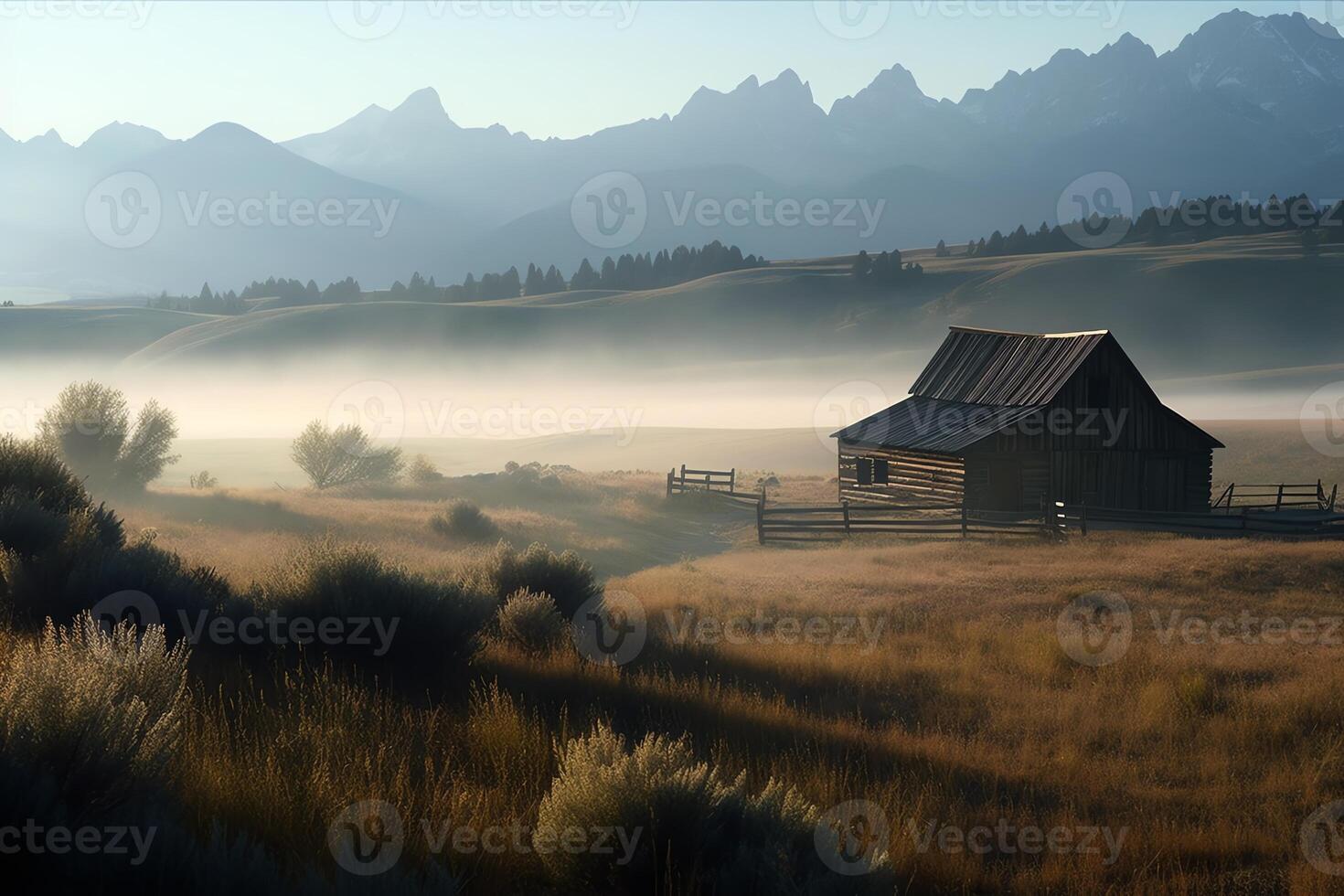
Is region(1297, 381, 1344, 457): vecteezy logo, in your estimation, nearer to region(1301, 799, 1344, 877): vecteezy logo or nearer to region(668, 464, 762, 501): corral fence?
region(668, 464, 762, 501): corral fence

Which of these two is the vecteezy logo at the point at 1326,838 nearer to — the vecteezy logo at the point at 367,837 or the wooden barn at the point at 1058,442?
the vecteezy logo at the point at 367,837

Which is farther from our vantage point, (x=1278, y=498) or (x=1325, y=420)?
(x=1325, y=420)

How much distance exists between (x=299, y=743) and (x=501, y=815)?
4.61ft

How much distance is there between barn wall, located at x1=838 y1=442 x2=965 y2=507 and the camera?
116ft

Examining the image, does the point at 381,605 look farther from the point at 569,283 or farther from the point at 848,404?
the point at 569,283

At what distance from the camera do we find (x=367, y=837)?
4684 millimetres

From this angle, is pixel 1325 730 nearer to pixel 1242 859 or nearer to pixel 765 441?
pixel 1242 859

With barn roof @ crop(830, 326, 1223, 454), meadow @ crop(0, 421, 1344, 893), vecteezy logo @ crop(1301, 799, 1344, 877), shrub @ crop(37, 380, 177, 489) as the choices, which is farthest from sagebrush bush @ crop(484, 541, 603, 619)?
shrub @ crop(37, 380, 177, 489)

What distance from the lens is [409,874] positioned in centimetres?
421

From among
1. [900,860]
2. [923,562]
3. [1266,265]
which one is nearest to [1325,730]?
[900,860]

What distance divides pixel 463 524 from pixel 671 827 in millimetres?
25078
